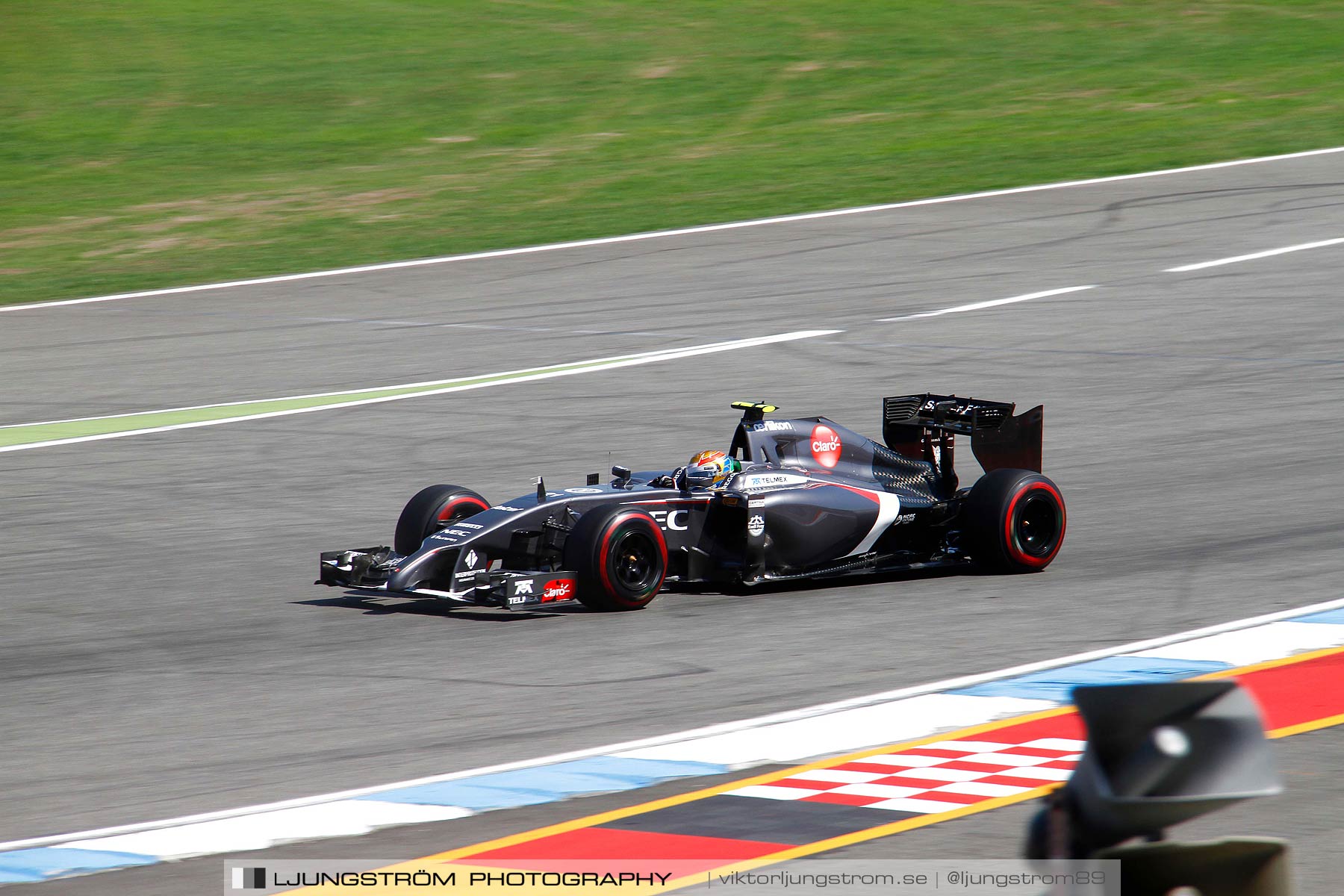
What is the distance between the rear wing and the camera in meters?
12.4

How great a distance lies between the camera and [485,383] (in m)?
19.5

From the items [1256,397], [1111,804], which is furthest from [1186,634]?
[1256,397]

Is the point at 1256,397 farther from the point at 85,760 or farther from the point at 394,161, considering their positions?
the point at 394,161

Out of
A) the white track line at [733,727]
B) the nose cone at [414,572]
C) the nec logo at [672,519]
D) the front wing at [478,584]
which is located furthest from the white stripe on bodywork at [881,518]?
the nose cone at [414,572]

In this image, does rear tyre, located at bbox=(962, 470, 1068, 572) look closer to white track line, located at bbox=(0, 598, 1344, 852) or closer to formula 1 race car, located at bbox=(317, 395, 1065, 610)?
formula 1 race car, located at bbox=(317, 395, 1065, 610)

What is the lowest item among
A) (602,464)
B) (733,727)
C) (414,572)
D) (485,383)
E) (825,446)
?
(733,727)

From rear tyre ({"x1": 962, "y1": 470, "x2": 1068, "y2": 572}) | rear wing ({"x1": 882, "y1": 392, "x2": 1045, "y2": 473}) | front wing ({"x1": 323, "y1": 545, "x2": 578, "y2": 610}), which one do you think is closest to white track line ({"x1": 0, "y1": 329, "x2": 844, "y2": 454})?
front wing ({"x1": 323, "y1": 545, "x2": 578, "y2": 610})

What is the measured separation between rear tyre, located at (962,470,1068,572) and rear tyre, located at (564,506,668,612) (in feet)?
7.15

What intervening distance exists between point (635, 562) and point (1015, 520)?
2558 mm

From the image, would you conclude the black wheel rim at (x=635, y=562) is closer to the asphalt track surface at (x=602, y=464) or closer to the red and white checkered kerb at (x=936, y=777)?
the asphalt track surface at (x=602, y=464)

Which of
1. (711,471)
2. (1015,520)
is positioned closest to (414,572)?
(711,471)

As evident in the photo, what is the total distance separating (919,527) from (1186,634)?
2453mm

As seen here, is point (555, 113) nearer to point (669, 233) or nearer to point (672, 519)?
point (669, 233)

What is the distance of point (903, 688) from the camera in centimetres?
895
